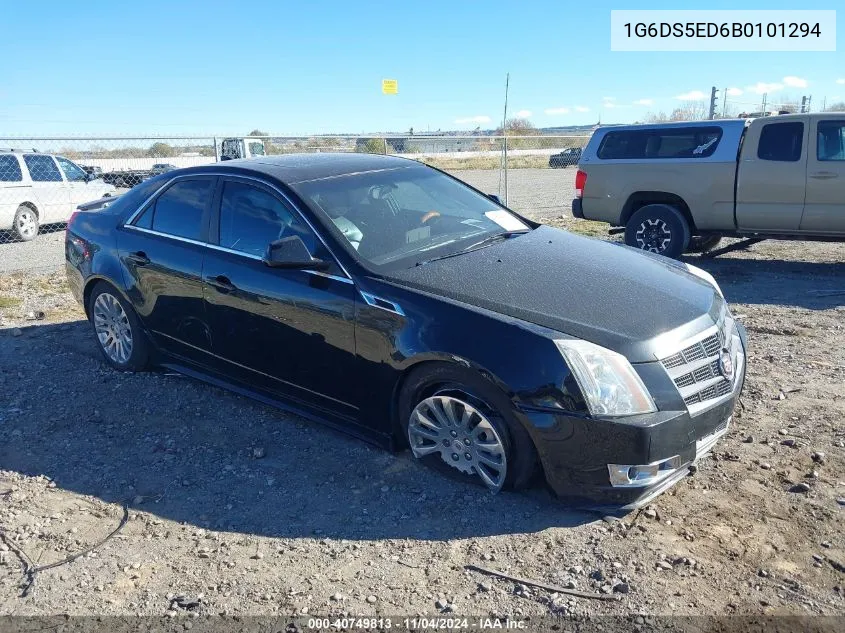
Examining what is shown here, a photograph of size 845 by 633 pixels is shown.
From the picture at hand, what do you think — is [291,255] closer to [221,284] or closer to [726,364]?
[221,284]

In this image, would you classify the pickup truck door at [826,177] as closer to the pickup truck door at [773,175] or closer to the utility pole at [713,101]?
the pickup truck door at [773,175]

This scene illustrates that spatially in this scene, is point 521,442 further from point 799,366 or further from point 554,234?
point 799,366

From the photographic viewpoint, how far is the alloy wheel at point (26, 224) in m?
12.7

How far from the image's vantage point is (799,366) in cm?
543

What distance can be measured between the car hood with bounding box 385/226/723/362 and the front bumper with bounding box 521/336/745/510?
1.12 feet

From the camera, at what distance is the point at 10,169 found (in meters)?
12.6

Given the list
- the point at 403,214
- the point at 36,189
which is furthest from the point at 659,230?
the point at 36,189

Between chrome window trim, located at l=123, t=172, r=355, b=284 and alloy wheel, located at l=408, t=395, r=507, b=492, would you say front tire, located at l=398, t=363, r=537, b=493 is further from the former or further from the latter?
chrome window trim, located at l=123, t=172, r=355, b=284

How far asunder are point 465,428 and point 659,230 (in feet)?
22.7

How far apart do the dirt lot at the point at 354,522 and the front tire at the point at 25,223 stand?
8.82m

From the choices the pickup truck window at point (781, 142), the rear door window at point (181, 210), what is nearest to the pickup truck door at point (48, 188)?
the rear door window at point (181, 210)

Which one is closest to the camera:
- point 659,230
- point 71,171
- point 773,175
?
point 773,175

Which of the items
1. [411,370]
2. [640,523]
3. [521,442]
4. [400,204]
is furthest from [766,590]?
[400,204]

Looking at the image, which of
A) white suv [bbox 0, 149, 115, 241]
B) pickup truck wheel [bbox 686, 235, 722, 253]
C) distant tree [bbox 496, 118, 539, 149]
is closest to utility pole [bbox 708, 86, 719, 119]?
pickup truck wheel [bbox 686, 235, 722, 253]
